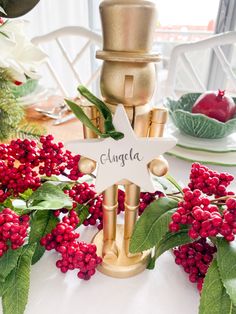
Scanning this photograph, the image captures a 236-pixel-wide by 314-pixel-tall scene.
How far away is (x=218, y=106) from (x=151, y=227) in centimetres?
34

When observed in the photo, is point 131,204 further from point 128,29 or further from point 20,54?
point 20,54

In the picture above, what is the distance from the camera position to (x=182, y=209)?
0.27 m

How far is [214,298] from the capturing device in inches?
8.8

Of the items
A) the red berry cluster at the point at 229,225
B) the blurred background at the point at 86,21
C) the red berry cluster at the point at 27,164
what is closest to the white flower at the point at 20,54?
the red berry cluster at the point at 27,164

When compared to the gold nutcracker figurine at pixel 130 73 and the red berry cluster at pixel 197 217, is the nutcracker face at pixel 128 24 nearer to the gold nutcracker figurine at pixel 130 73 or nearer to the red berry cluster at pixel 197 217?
the gold nutcracker figurine at pixel 130 73

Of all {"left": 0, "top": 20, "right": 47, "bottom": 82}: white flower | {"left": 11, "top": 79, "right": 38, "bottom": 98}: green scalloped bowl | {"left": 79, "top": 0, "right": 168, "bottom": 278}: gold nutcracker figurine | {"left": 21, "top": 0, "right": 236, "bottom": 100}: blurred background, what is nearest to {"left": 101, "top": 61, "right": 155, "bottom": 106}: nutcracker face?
{"left": 79, "top": 0, "right": 168, "bottom": 278}: gold nutcracker figurine

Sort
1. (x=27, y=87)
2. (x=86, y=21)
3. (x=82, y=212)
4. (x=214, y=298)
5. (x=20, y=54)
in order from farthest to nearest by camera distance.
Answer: (x=86, y=21) < (x=27, y=87) < (x=20, y=54) < (x=82, y=212) < (x=214, y=298)

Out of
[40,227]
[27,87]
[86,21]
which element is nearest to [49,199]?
[40,227]

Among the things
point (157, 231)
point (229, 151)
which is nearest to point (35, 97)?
point (229, 151)

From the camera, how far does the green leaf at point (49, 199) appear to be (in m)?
0.29

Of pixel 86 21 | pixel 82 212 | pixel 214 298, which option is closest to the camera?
pixel 214 298

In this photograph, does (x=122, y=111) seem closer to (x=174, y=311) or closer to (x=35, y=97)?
(x=174, y=311)

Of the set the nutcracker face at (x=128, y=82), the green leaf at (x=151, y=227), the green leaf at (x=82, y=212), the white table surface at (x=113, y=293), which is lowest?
the white table surface at (x=113, y=293)

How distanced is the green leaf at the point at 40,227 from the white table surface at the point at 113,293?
0.02 m
